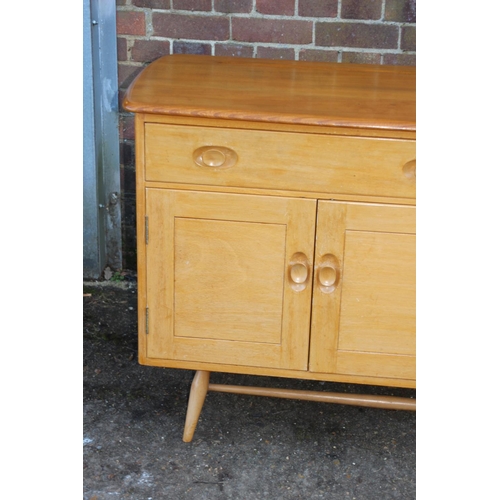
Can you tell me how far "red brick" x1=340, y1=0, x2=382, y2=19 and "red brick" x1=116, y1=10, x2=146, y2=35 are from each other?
2.48ft

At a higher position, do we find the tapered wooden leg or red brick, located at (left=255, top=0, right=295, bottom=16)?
red brick, located at (left=255, top=0, right=295, bottom=16)

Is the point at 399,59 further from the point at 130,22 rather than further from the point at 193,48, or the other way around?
the point at 130,22

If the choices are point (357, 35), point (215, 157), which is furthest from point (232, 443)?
point (357, 35)

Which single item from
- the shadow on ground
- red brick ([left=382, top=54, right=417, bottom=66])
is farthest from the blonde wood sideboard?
red brick ([left=382, top=54, right=417, bottom=66])

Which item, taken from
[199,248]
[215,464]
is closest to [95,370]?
[215,464]

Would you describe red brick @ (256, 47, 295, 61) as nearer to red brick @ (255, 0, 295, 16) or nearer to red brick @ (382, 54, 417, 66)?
red brick @ (255, 0, 295, 16)

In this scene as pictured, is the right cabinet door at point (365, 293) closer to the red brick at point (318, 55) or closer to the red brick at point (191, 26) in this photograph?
the red brick at point (318, 55)

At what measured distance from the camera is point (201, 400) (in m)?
2.10

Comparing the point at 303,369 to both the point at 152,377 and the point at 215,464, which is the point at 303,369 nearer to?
the point at 215,464

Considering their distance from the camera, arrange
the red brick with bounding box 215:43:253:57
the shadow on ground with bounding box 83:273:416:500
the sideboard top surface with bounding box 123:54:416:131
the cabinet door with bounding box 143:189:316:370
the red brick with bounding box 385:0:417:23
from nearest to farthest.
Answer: the sideboard top surface with bounding box 123:54:416:131 < the cabinet door with bounding box 143:189:316:370 < the shadow on ground with bounding box 83:273:416:500 < the red brick with bounding box 385:0:417:23 < the red brick with bounding box 215:43:253:57

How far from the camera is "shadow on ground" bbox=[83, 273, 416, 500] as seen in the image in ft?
6.42
